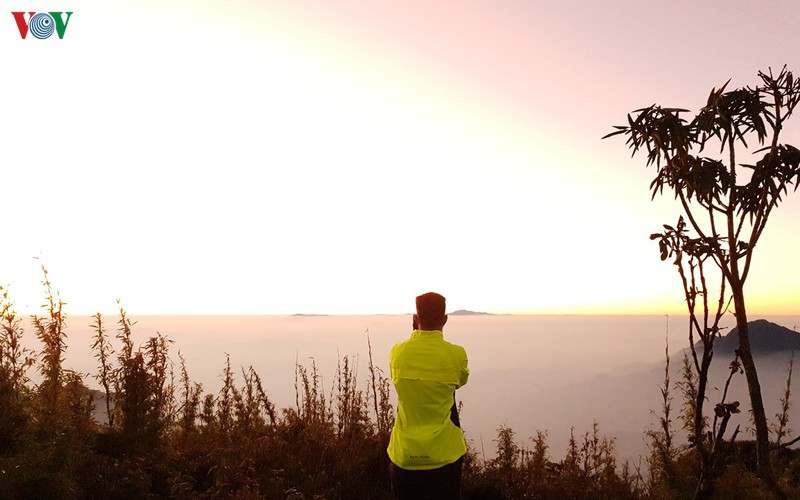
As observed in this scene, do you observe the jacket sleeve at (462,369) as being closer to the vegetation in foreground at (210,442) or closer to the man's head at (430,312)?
the man's head at (430,312)

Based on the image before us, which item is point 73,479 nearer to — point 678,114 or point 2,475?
point 2,475

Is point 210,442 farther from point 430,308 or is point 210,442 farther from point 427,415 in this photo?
point 430,308

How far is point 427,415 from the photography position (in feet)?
10.8

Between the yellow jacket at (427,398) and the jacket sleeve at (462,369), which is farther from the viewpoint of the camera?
the jacket sleeve at (462,369)

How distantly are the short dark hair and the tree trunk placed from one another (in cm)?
458

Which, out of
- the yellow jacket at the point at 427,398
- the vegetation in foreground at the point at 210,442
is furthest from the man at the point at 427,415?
the vegetation in foreground at the point at 210,442

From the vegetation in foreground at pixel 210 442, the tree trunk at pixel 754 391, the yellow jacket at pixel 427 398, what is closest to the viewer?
the yellow jacket at pixel 427 398

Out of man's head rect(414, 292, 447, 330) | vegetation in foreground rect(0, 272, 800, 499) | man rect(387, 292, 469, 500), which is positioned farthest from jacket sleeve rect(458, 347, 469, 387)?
vegetation in foreground rect(0, 272, 800, 499)

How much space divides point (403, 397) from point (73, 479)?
3610 millimetres

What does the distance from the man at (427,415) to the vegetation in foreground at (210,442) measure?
182 centimetres

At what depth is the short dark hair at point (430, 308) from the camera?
3430 mm

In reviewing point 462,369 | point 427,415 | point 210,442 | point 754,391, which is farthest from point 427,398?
point 754,391

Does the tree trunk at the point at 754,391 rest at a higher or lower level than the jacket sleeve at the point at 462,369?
lower

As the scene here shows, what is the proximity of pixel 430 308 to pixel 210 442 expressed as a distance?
15.8 ft
